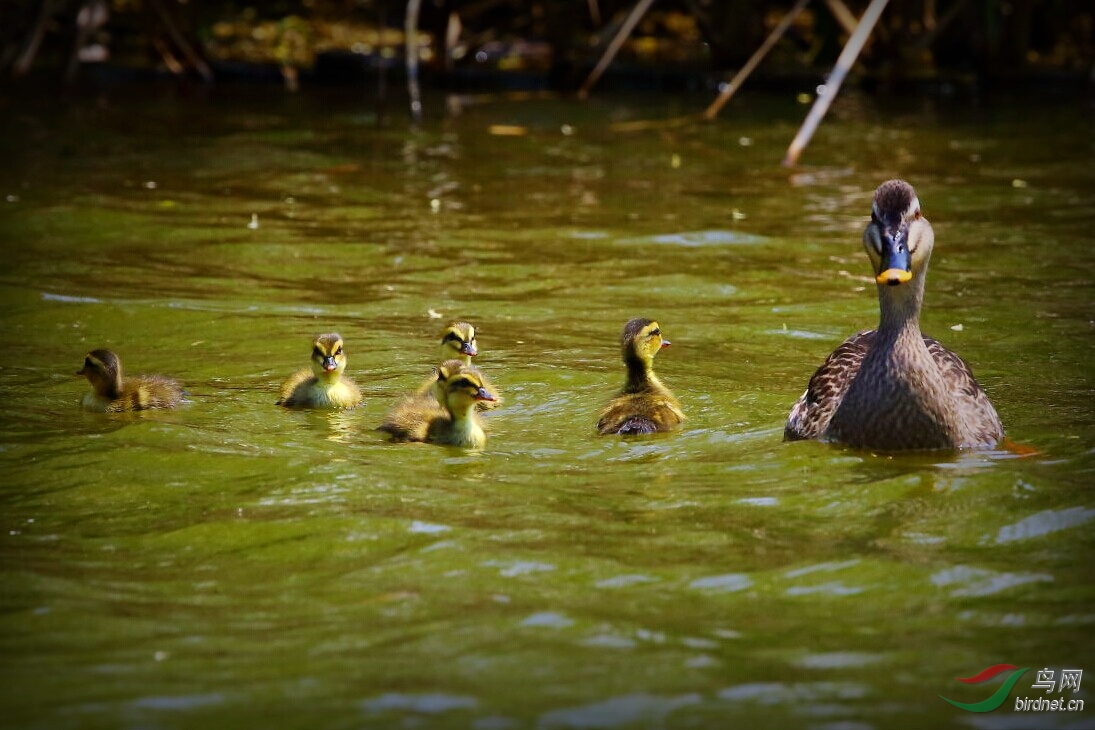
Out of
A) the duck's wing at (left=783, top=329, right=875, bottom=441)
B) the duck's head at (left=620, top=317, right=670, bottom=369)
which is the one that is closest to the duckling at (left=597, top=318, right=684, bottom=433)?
the duck's head at (left=620, top=317, right=670, bottom=369)

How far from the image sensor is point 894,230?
253 inches

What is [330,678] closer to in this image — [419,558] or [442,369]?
[419,558]

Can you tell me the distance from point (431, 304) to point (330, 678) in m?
5.28

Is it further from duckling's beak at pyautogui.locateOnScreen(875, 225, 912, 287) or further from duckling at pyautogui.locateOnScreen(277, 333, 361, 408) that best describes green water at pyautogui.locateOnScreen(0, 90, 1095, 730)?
duckling's beak at pyautogui.locateOnScreen(875, 225, 912, 287)

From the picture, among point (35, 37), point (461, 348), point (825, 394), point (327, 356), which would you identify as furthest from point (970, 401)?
point (35, 37)

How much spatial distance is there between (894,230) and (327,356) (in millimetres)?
2618

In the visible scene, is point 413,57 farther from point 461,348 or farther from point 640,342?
point 640,342

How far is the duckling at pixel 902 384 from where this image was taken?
6.48m

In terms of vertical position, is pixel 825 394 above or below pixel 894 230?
below

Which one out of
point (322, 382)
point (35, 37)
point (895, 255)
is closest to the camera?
point (895, 255)

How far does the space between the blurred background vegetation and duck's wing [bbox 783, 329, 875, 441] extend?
9264 mm

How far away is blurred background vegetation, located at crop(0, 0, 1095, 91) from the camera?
17.5m

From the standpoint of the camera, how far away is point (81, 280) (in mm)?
9969

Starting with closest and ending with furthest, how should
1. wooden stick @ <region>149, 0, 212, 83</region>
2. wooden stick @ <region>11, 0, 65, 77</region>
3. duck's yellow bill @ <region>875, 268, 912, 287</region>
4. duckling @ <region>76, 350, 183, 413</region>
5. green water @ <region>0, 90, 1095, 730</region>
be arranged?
green water @ <region>0, 90, 1095, 730</region> < duck's yellow bill @ <region>875, 268, 912, 287</region> < duckling @ <region>76, 350, 183, 413</region> < wooden stick @ <region>11, 0, 65, 77</region> < wooden stick @ <region>149, 0, 212, 83</region>
